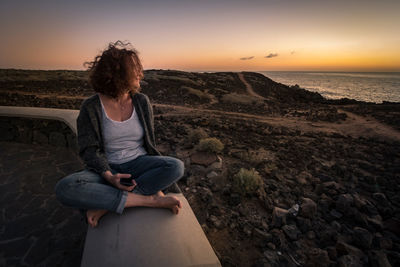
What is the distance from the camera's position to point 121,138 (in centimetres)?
223

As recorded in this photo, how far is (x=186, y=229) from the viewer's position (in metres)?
1.67

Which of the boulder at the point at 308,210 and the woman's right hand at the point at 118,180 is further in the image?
the boulder at the point at 308,210

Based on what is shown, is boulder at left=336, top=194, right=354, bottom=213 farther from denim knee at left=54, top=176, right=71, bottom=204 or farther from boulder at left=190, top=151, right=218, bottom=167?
denim knee at left=54, top=176, right=71, bottom=204

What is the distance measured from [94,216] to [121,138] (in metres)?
0.81

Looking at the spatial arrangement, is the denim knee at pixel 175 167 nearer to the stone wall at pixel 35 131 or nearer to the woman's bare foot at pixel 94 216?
the woman's bare foot at pixel 94 216

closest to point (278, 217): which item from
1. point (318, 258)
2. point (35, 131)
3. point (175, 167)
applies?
point (318, 258)

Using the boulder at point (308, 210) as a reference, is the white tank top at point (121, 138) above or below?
above

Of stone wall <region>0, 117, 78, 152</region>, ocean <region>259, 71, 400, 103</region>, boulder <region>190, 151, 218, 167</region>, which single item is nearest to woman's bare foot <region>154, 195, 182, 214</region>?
boulder <region>190, 151, 218, 167</region>

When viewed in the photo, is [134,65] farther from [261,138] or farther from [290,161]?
[261,138]

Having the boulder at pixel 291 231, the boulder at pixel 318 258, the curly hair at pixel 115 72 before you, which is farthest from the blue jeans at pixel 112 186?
the boulder at pixel 318 258

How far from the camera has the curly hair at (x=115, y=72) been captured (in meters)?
2.14

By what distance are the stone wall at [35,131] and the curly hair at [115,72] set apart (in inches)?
102

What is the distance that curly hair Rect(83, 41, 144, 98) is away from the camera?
214 centimetres

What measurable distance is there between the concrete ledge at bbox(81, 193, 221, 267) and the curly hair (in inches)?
49.0
